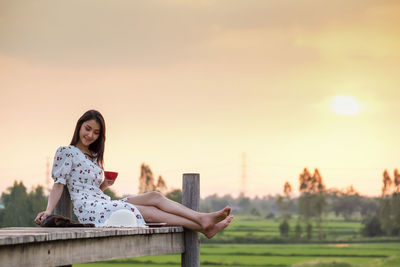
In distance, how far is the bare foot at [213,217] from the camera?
4812mm

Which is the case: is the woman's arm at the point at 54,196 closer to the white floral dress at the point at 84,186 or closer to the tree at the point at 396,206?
the white floral dress at the point at 84,186

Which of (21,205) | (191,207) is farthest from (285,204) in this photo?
(191,207)

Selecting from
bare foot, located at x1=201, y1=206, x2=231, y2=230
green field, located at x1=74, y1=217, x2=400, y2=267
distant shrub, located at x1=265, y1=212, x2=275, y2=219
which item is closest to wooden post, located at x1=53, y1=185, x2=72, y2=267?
bare foot, located at x1=201, y1=206, x2=231, y2=230

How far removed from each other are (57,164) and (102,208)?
435 mm

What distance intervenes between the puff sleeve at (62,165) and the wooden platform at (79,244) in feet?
2.49

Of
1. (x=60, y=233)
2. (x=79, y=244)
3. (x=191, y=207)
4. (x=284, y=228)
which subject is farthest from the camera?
(x=284, y=228)

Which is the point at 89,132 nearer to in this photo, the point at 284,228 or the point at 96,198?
the point at 96,198

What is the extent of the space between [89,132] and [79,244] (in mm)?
1343

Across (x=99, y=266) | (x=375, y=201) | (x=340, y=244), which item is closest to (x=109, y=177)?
(x=99, y=266)

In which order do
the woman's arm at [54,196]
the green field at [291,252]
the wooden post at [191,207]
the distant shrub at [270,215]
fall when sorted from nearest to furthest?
the woman's arm at [54,196], the wooden post at [191,207], the green field at [291,252], the distant shrub at [270,215]

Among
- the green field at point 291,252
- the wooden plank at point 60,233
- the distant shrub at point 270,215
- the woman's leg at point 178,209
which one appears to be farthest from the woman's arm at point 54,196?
the distant shrub at point 270,215

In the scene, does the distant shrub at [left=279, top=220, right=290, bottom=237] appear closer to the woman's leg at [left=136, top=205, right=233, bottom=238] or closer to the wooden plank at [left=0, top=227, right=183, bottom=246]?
the woman's leg at [left=136, top=205, right=233, bottom=238]

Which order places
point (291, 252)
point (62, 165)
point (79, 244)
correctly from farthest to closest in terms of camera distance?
point (291, 252) < point (62, 165) < point (79, 244)

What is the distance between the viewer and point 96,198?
4.98m
